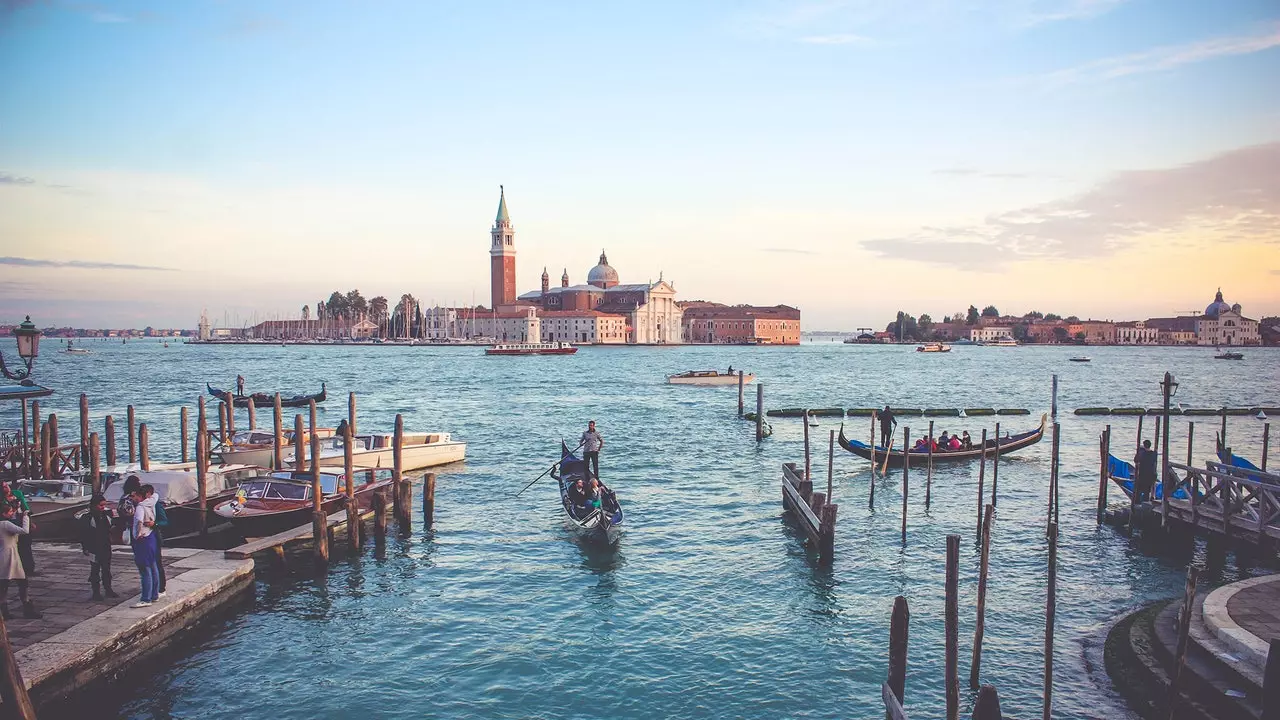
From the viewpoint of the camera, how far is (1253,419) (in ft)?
110

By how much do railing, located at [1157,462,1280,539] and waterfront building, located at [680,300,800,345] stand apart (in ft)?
446

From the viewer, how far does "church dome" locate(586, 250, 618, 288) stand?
150 metres

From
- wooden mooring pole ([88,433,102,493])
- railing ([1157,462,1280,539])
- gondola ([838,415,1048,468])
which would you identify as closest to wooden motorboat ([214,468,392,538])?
wooden mooring pole ([88,433,102,493])

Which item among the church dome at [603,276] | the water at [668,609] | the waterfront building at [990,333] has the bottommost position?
the water at [668,609]

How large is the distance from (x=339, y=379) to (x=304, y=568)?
50.0m

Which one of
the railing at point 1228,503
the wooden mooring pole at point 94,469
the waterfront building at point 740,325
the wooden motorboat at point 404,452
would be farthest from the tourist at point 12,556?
the waterfront building at point 740,325

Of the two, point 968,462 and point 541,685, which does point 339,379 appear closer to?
point 968,462

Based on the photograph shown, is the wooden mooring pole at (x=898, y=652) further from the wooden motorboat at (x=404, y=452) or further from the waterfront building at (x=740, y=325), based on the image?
the waterfront building at (x=740, y=325)

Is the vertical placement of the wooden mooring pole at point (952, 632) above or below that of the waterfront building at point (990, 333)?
below

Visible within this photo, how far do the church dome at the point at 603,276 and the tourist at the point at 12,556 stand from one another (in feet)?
466

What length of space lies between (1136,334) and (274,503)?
202m

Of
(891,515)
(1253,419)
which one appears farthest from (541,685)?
(1253,419)

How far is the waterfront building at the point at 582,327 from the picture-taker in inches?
5266

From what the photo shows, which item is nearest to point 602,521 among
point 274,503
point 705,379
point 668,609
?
point 668,609
